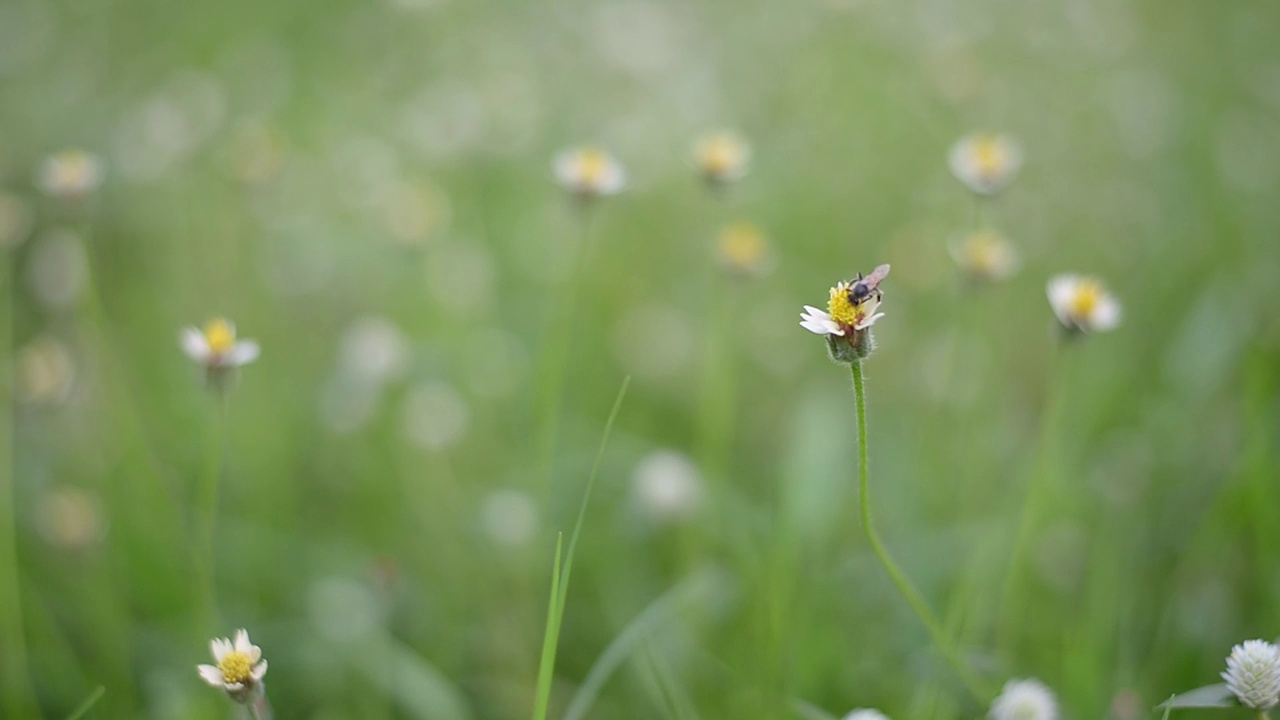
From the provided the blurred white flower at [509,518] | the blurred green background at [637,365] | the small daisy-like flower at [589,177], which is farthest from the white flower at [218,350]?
the blurred white flower at [509,518]

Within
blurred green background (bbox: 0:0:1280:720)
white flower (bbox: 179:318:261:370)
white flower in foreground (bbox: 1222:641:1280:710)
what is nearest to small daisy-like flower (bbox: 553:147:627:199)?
blurred green background (bbox: 0:0:1280:720)

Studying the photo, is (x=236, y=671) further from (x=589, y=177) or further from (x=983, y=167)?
(x=983, y=167)

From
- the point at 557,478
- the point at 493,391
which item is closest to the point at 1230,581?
the point at 557,478

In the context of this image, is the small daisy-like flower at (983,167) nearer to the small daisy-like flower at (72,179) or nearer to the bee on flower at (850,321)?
the bee on flower at (850,321)

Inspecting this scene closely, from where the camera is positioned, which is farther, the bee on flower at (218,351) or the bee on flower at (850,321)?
the bee on flower at (218,351)

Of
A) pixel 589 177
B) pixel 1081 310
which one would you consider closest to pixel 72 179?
pixel 589 177

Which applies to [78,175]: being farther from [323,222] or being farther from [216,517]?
[323,222]
